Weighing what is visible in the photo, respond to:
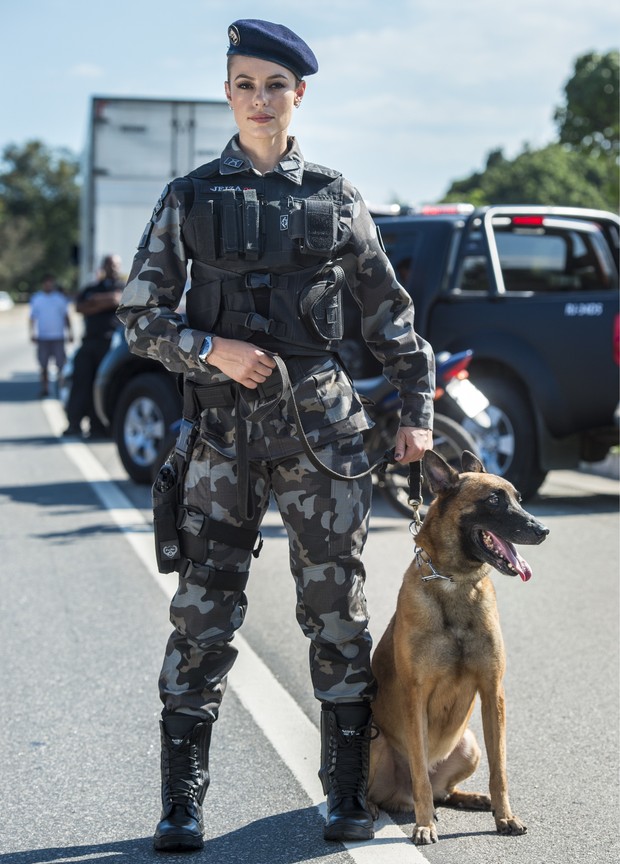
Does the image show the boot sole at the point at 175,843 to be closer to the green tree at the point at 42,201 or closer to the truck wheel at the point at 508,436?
the truck wheel at the point at 508,436

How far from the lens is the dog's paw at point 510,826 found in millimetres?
3574

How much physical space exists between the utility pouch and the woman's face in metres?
1.03

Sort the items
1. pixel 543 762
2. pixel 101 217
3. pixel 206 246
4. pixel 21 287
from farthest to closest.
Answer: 1. pixel 21 287
2. pixel 101 217
3. pixel 543 762
4. pixel 206 246

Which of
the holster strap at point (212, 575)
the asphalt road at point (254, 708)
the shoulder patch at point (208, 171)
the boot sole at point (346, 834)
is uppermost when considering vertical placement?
the shoulder patch at point (208, 171)

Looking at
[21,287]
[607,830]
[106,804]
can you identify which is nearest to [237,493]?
[106,804]

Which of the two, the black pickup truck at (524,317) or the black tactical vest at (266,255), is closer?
the black tactical vest at (266,255)

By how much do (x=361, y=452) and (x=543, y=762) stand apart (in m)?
1.33

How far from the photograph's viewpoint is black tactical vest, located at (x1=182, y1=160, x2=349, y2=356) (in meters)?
3.48

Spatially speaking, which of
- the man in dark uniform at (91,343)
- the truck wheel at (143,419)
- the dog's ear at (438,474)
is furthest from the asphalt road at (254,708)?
the man in dark uniform at (91,343)

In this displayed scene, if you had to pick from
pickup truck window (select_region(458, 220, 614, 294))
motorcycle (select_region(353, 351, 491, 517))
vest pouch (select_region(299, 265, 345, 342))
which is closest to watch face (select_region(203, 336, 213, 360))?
vest pouch (select_region(299, 265, 345, 342))

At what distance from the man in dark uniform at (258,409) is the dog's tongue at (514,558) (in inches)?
15.5

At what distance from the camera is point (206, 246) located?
3.49 meters

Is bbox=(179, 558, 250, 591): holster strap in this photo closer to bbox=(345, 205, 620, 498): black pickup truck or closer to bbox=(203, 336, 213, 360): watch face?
bbox=(203, 336, 213, 360): watch face

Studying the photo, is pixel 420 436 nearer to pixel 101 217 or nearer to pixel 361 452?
pixel 361 452
